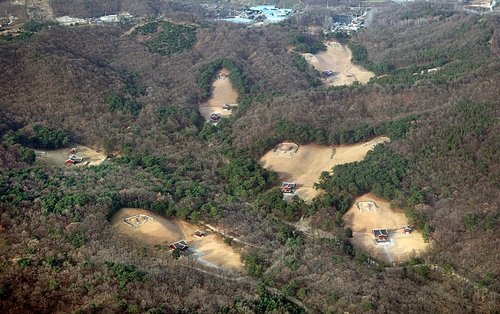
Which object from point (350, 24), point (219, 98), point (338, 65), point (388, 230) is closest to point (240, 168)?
point (388, 230)

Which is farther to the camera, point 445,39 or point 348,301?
point 445,39

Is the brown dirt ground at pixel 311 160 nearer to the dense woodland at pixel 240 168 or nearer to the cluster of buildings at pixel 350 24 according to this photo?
the dense woodland at pixel 240 168

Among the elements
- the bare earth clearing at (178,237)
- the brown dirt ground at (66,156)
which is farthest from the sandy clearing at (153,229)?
the brown dirt ground at (66,156)

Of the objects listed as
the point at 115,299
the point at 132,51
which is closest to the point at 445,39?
the point at 132,51

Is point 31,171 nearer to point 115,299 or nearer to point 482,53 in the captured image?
point 115,299

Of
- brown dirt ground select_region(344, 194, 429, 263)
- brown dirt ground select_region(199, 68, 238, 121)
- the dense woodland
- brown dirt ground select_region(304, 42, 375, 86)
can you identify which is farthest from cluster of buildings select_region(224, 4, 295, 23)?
brown dirt ground select_region(344, 194, 429, 263)

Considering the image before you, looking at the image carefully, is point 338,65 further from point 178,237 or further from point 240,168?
point 178,237

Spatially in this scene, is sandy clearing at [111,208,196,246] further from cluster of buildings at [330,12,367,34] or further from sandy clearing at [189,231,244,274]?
cluster of buildings at [330,12,367,34]
